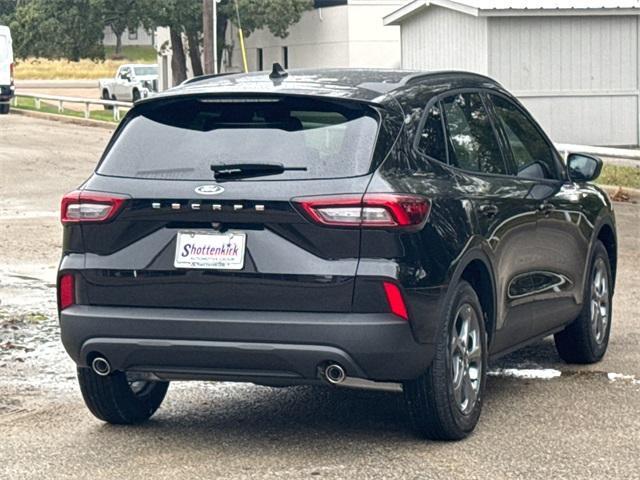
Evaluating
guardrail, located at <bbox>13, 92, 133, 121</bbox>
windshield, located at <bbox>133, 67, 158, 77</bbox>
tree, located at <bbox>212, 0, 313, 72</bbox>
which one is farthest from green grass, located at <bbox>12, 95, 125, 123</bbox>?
windshield, located at <bbox>133, 67, 158, 77</bbox>

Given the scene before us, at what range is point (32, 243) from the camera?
15.7 metres

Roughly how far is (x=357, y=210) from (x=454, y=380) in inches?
39.8

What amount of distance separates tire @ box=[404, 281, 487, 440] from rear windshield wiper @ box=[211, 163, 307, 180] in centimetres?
97

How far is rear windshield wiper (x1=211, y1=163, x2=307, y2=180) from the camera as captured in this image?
6.47 m

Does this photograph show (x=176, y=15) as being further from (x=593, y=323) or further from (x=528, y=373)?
(x=528, y=373)


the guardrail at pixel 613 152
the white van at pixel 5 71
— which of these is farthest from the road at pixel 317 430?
the white van at pixel 5 71

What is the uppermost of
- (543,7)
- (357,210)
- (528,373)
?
(543,7)

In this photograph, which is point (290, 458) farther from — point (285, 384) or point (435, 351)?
point (435, 351)

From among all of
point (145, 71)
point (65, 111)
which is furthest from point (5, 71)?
point (145, 71)

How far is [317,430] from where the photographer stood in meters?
7.16

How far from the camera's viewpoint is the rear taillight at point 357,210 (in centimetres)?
627

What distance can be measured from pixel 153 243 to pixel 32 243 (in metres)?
9.39

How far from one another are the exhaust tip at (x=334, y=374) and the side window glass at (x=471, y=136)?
133 cm

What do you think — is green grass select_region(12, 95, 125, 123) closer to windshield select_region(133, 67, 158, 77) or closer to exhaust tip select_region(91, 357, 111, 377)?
windshield select_region(133, 67, 158, 77)
